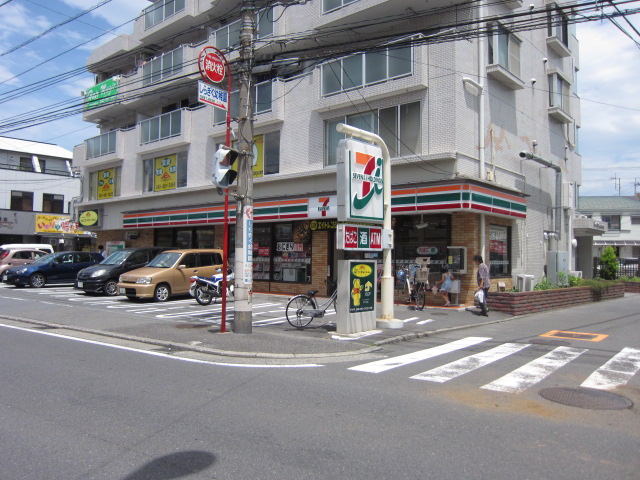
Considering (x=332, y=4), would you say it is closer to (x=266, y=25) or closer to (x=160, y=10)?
(x=266, y=25)

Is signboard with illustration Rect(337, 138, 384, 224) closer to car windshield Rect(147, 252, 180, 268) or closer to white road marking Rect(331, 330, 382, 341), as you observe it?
white road marking Rect(331, 330, 382, 341)

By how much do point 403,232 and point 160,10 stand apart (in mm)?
19026

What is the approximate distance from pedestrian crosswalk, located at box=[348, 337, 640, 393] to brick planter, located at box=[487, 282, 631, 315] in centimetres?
493

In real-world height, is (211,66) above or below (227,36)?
below

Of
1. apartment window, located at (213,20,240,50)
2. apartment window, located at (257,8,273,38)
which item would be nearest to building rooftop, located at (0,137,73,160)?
apartment window, located at (213,20,240,50)

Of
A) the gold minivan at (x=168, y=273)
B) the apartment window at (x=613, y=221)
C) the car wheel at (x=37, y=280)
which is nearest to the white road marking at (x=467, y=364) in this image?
the gold minivan at (x=168, y=273)

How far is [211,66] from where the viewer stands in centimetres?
1096

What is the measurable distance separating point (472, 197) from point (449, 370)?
8174 millimetres

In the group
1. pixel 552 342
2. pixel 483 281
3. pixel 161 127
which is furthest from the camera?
pixel 161 127

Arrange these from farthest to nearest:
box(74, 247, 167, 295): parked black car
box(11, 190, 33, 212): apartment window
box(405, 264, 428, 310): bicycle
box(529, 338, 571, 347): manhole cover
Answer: box(11, 190, 33, 212): apartment window → box(74, 247, 167, 295): parked black car → box(405, 264, 428, 310): bicycle → box(529, 338, 571, 347): manhole cover

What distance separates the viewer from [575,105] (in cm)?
2472

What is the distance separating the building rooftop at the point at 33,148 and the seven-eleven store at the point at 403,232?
97.0ft

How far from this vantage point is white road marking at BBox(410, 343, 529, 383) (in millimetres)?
7156

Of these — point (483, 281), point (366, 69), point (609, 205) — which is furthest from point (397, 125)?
point (609, 205)
